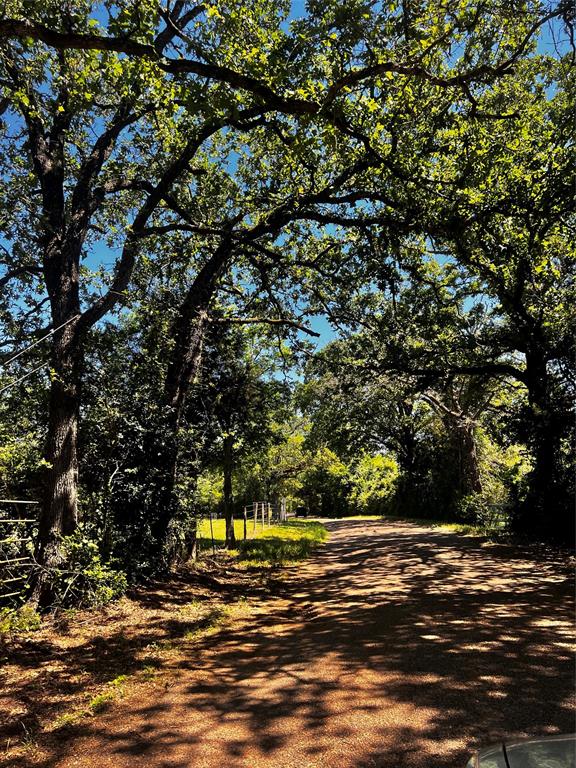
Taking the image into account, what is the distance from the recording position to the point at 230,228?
10.1 meters

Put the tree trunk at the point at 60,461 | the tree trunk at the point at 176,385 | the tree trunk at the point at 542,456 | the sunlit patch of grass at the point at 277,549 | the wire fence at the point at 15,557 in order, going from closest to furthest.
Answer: the wire fence at the point at 15,557 → the tree trunk at the point at 60,461 → the tree trunk at the point at 176,385 → the sunlit patch of grass at the point at 277,549 → the tree trunk at the point at 542,456

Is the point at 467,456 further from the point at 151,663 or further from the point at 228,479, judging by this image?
the point at 151,663

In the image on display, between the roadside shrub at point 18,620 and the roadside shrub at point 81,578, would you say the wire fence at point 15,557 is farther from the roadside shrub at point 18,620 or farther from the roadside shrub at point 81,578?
the roadside shrub at point 81,578

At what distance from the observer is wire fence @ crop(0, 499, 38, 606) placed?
21.8ft

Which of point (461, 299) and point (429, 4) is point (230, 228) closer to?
point (429, 4)

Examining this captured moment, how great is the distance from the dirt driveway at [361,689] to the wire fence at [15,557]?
9.00ft

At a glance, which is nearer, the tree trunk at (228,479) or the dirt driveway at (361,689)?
the dirt driveway at (361,689)

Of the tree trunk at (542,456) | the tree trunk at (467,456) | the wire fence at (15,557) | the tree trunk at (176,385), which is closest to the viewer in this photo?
the wire fence at (15,557)

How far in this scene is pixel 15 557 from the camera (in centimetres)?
709

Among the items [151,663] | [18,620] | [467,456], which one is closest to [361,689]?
[151,663]

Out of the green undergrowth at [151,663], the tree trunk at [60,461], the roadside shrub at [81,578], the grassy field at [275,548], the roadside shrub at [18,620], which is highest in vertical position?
the tree trunk at [60,461]

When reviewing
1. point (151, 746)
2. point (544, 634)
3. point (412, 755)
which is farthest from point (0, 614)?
point (544, 634)

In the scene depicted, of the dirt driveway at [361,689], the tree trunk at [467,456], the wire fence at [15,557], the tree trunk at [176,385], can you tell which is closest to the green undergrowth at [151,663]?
the dirt driveway at [361,689]

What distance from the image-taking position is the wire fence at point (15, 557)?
6.63 meters
